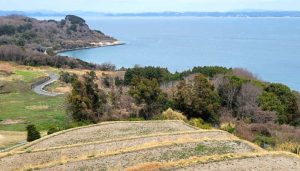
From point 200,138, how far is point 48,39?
118 meters

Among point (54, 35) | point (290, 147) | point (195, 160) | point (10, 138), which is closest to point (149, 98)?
point (10, 138)

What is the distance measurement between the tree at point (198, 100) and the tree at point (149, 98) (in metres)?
1.31

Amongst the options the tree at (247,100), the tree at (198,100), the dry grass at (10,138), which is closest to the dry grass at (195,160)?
the dry grass at (10,138)

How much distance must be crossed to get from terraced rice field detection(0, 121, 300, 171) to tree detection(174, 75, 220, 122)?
9.73 m

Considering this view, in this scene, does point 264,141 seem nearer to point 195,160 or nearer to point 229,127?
point 229,127

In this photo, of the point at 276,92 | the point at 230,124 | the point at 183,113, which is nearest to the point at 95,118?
the point at 183,113

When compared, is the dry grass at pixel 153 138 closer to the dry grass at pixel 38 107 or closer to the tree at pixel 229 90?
the tree at pixel 229 90

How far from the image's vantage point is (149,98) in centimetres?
3453

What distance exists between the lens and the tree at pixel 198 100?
33875mm

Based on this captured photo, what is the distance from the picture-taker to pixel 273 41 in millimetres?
132500

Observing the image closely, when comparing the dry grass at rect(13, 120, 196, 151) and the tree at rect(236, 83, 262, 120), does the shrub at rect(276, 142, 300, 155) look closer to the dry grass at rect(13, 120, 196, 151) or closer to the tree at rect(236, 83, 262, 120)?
the dry grass at rect(13, 120, 196, 151)

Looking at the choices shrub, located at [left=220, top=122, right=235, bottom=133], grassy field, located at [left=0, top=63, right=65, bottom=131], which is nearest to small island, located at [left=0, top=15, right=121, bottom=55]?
grassy field, located at [left=0, top=63, right=65, bottom=131]

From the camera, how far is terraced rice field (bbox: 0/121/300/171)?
17.8m

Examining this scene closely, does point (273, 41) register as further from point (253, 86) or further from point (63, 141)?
point (63, 141)
